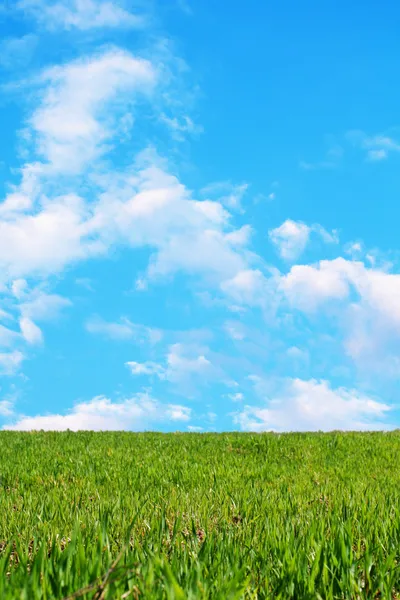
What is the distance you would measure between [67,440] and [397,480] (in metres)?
9.90

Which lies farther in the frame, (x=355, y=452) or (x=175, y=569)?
(x=355, y=452)

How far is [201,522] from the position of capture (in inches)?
184

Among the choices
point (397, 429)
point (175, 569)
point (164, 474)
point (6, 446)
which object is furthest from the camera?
point (397, 429)

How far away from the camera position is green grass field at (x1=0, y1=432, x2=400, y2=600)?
101 inches

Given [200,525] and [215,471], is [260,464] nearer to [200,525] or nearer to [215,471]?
[215,471]

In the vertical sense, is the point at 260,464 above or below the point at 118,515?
above

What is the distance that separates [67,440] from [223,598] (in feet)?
47.2

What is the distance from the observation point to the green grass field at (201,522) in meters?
2.57

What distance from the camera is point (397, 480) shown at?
9.31m

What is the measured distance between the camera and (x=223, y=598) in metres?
2.35

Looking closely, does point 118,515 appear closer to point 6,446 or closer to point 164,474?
point 164,474

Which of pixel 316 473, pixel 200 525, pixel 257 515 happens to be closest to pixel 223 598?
pixel 200 525

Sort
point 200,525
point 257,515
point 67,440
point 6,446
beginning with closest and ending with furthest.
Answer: point 200,525
point 257,515
point 6,446
point 67,440

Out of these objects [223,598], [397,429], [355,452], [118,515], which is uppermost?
[397,429]
